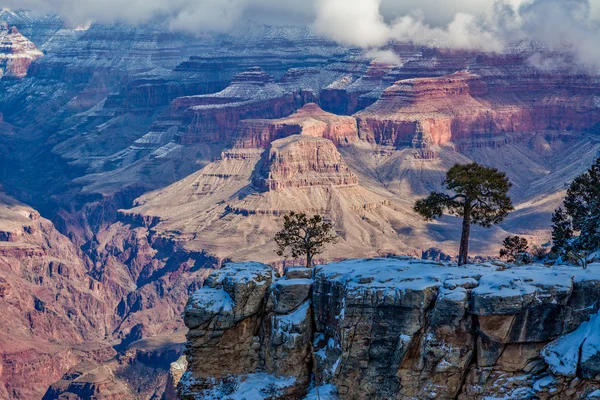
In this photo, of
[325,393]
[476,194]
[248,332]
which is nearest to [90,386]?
[476,194]

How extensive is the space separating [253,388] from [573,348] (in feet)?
54.6

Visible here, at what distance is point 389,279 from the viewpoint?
54000mm

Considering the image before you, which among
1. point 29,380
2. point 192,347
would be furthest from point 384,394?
point 29,380

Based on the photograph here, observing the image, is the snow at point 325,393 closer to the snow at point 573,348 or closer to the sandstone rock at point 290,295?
the sandstone rock at point 290,295

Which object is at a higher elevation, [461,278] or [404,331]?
[461,278]

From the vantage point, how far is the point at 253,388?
56.6 m

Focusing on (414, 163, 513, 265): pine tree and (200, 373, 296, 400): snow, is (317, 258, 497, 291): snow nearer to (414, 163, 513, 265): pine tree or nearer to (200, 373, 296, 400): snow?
(200, 373, 296, 400): snow

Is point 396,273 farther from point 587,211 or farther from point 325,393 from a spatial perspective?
point 587,211

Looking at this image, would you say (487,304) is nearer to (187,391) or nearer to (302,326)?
(302,326)

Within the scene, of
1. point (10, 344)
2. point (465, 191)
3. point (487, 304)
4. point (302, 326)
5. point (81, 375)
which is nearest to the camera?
point (487, 304)

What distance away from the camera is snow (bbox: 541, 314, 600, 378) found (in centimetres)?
5009

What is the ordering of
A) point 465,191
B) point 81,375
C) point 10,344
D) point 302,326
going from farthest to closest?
point 10,344, point 81,375, point 465,191, point 302,326

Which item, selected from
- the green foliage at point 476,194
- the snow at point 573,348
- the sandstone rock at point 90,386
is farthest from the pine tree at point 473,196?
the sandstone rock at point 90,386

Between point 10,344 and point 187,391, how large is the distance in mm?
125626
